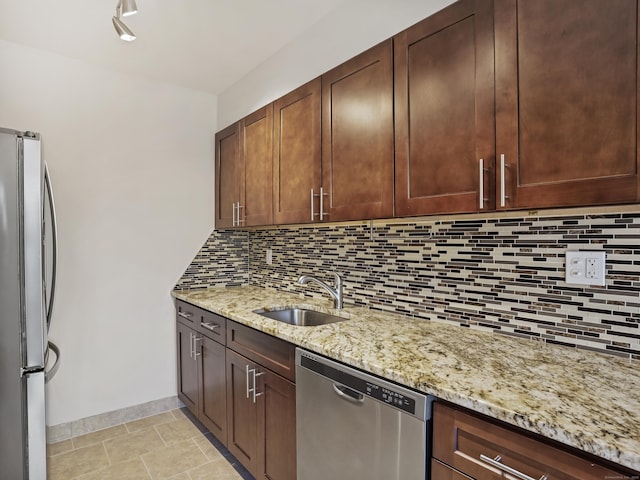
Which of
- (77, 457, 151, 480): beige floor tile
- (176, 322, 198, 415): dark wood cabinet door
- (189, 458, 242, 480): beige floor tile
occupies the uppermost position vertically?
(176, 322, 198, 415): dark wood cabinet door

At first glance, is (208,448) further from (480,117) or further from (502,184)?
(480,117)

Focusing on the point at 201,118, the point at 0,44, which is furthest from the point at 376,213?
the point at 0,44

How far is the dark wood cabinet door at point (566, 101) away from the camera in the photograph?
0.97 meters

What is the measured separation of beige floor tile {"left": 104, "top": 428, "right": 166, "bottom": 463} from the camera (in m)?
2.28

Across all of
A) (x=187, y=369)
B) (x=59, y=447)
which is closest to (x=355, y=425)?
(x=187, y=369)

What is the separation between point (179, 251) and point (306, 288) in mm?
1091

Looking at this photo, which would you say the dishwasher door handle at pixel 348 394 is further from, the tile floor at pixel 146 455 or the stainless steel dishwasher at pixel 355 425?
the tile floor at pixel 146 455

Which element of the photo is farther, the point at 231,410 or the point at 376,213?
the point at 231,410

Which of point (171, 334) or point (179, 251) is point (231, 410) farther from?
point (179, 251)

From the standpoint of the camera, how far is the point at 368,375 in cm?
122

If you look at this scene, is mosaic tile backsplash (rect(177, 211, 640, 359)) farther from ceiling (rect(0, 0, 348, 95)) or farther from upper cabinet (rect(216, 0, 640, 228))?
ceiling (rect(0, 0, 348, 95))

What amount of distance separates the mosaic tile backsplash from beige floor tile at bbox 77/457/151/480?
4.81ft

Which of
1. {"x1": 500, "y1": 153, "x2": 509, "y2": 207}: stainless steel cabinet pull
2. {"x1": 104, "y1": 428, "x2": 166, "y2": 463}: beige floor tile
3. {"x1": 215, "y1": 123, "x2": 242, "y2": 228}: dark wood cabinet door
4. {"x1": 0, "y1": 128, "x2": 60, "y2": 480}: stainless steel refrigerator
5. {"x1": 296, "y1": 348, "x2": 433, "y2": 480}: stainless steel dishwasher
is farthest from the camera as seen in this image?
{"x1": 215, "y1": 123, "x2": 242, "y2": 228}: dark wood cabinet door

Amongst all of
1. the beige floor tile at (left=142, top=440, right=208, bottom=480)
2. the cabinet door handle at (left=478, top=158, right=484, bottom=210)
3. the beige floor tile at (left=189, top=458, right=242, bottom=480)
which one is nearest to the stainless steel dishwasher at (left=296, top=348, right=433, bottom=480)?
the cabinet door handle at (left=478, top=158, right=484, bottom=210)
